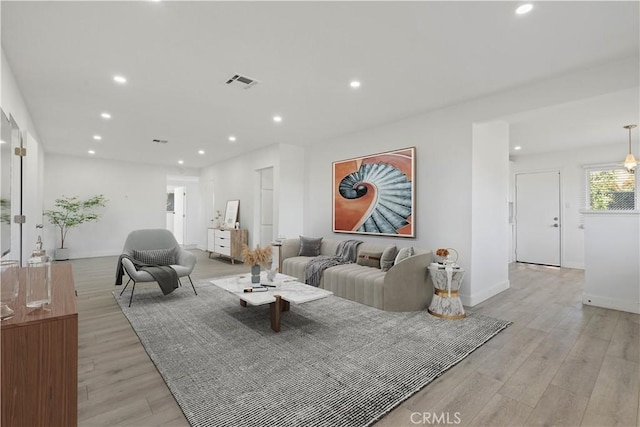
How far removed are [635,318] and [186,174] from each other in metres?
10.3

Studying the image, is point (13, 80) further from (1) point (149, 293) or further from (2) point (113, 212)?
(2) point (113, 212)

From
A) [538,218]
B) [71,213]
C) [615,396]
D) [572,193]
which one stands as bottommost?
[615,396]

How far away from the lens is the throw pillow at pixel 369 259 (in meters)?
4.32

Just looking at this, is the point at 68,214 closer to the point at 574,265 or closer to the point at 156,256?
the point at 156,256

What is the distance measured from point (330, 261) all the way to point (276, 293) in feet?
5.46

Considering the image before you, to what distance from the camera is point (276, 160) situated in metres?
6.28

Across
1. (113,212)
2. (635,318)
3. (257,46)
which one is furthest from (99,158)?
(635,318)

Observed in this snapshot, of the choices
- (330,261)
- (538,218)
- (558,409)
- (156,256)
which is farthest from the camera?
(538,218)

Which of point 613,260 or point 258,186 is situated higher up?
point 258,186

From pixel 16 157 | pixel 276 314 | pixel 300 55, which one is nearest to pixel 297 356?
pixel 276 314

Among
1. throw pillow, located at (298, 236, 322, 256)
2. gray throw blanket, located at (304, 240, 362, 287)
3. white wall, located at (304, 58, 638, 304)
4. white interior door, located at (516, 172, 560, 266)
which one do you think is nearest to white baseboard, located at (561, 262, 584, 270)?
white interior door, located at (516, 172, 560, 266)

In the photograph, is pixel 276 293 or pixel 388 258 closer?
pixel 276 293

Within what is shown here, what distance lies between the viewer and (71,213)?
754 centimetres

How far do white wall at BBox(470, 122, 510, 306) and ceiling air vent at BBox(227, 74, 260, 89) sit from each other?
2.84 metres
